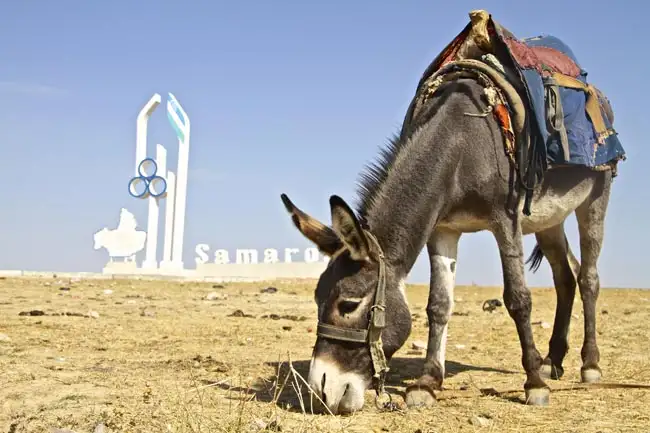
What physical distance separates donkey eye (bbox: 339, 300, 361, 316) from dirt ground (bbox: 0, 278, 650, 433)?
46 cm

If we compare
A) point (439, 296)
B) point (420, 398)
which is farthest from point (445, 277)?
point (420, 398)

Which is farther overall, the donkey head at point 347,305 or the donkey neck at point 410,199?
the donkey neck at point 410,199

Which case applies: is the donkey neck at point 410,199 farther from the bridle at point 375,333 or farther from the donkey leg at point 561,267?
the donkey leg at point 561,267

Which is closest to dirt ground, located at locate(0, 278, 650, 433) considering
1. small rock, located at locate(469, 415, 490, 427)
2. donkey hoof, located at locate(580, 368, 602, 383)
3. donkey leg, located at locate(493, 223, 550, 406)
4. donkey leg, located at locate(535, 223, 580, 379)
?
small rock, located at locate(469, 415, 490, 427)

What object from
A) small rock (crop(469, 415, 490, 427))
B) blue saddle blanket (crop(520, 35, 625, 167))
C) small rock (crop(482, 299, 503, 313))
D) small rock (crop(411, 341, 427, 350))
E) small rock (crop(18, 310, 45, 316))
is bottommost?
small rock (crop(469, 415, 490, 427))

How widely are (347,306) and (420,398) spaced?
1127mm

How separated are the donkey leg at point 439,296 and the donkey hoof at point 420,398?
0.29 meters

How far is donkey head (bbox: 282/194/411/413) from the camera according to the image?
14.5ft

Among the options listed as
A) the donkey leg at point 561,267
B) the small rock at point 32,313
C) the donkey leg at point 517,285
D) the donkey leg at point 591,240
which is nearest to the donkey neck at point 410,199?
the donkey leg at point 517,285

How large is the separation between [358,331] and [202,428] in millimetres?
1166

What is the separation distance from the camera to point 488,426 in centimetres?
439

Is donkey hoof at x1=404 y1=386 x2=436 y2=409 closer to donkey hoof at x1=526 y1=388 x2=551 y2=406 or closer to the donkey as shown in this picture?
the donkey

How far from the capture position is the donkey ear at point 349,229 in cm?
430

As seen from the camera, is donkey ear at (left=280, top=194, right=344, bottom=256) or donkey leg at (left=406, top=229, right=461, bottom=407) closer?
donkey ear at (left=280, top=194, right=344, bottom=256)
